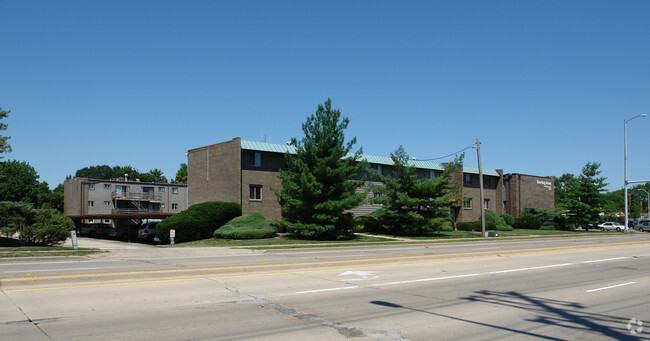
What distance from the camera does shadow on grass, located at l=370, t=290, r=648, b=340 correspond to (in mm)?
7348

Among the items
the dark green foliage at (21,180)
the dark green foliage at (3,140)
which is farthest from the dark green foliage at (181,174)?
the dark green foliage at (3,140)

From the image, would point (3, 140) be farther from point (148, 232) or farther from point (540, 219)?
point (540, 219)

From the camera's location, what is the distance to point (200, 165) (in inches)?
1641

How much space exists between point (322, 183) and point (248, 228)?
5990 millimetres

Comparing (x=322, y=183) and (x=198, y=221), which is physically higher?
(x=322, y=183)

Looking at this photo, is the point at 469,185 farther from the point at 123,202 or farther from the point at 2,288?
the point at 2,288

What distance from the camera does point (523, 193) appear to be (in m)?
58.1

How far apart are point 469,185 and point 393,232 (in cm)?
1843

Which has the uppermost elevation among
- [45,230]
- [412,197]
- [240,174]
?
[240,174]

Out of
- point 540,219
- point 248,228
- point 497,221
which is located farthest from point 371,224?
point 540,219

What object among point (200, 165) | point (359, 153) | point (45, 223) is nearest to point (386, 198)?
point (359, 153)

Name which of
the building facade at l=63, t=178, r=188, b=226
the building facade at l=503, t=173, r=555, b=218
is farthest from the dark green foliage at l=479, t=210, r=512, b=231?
the building facade at l=63, t=178, r=188, b=226

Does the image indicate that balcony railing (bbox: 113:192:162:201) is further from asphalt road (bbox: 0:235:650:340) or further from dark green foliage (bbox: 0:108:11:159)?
asphalt road (bbox: 0:235:650:340)

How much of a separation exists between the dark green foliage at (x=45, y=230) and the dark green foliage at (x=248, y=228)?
9.35 m
